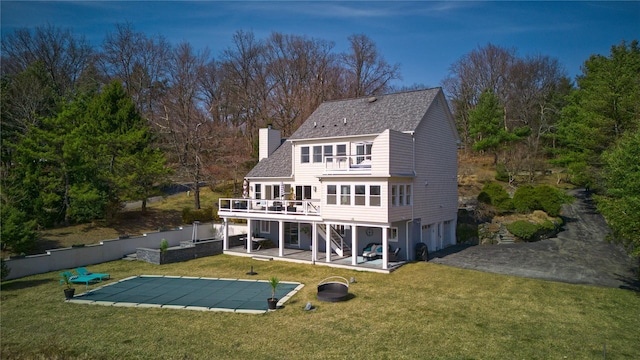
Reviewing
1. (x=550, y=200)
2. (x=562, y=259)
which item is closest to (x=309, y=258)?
(x=562, y=259)

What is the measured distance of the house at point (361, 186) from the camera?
22.3 m

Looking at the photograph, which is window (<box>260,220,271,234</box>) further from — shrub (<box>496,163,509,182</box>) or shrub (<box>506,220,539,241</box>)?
shrub (<box>496,163,509,182</box>)

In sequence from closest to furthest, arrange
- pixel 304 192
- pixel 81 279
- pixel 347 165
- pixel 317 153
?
pixel 81 279, pixel 347 165, pixel 317 153, pixel 304 192

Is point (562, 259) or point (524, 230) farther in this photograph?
point (524, 230)

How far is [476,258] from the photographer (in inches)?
945

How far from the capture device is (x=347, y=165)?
24156 mm

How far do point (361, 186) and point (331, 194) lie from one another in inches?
79.5

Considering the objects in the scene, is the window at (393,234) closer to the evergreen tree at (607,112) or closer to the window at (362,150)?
the window at (362,150)

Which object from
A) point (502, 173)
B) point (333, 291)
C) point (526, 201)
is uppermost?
point (502, 173)

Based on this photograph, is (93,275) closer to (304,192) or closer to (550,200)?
(304,192)

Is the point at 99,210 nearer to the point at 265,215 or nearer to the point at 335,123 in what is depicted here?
the point at 265,215

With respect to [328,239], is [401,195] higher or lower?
higher

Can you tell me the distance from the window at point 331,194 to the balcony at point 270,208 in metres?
1.16

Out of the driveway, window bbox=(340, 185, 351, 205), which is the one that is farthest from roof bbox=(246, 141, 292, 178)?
the driveway
